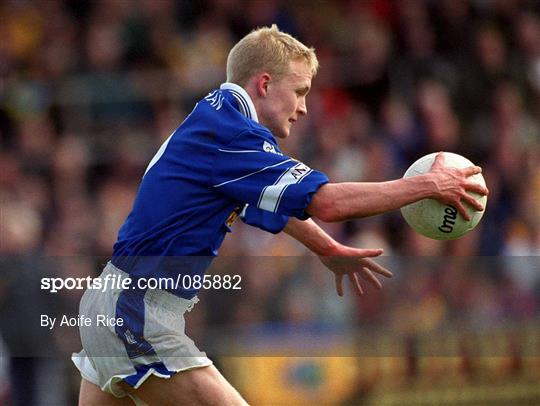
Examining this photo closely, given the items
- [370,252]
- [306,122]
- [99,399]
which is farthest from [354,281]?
[306,122]

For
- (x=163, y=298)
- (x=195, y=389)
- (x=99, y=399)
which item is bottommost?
(x=99, y=399)

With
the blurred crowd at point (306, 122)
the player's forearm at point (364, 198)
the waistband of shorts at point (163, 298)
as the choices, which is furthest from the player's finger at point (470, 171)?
the blurred crowd at point (306, 122)

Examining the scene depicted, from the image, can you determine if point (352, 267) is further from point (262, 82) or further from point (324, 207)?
point (262, 82)

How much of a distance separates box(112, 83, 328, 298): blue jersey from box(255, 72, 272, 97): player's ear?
168 millimetres

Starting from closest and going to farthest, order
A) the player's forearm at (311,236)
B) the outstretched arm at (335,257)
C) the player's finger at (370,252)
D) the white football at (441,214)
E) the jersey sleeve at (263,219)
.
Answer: the player's finger at (370,252) → the white football at (441,214) → the jersey sleeve at (263,219) → the outstretched arm at (335,257) → the player's forearm at (311,236)

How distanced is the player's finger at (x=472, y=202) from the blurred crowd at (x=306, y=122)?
3711mm

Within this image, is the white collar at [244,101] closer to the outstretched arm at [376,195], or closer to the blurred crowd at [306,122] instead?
the outstretched arm at [376,195]

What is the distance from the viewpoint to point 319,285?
962 cm

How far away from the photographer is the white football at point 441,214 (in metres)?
5.60

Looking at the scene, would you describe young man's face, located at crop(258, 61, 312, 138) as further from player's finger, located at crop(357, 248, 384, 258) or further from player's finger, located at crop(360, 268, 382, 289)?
player's finger, located at crop(360, 268, 382, 289)

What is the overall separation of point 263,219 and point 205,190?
20.3 inches

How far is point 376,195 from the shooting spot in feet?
17.2

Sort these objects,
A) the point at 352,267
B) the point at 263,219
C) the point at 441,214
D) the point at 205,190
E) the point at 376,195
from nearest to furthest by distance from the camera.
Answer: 1. the point at 376,195
2. the point at 205,190
3. the point at 441,214
4. the point at 263,219
5. the point at 352,267

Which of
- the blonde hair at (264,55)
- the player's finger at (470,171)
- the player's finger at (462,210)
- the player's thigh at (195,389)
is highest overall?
the blonde hair at (264,55)
